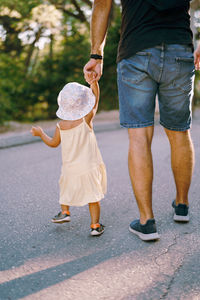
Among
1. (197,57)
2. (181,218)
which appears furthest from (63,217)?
(197,57)

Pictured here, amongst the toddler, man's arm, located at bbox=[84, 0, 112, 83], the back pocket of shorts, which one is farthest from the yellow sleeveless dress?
the back pocket of shorts

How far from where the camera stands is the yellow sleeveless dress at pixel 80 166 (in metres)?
2.71

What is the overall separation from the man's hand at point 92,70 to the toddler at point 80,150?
0.06m

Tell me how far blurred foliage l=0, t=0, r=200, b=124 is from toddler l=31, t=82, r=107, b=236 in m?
5.86

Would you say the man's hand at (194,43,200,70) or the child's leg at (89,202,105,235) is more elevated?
the man's hand at (194,43,200,70)

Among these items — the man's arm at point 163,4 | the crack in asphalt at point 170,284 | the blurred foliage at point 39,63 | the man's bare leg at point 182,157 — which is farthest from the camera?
the blurred foliage at point 39,63

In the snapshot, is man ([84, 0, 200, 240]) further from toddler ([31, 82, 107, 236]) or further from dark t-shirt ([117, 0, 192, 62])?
→ toddler ([31, 82, 107, 236])

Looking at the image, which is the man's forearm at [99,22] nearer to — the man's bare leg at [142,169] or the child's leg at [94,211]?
the man's bare leg at [142,169]

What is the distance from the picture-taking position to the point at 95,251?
2434 millimetres

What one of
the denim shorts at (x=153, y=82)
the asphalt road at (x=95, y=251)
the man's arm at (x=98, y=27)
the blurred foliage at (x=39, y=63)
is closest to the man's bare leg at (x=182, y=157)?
the denim shorts at (x=153, y=82)

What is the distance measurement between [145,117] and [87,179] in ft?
1.97

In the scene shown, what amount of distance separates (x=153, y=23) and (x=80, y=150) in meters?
0.99

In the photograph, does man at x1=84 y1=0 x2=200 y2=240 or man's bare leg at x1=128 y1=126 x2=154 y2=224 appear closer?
man at x1=84 y1=0 x2=200 y2=240

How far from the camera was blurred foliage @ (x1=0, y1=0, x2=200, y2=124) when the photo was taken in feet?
30.9
